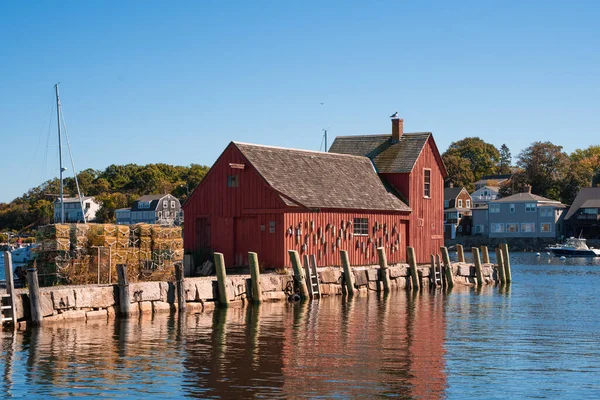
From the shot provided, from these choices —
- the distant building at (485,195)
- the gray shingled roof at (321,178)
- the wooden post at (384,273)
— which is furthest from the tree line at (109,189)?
the wooden post at (384,273)

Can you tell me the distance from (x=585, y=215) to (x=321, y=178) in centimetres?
8360

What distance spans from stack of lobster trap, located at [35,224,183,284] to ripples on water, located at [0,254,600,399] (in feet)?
11.1

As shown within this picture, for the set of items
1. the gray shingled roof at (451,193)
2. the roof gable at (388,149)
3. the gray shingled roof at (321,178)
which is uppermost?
the gray shingled roof at (451,193)

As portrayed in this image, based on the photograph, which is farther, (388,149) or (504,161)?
(504,161)

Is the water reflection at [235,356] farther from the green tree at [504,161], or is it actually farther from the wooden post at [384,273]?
the green tree at [504,161]

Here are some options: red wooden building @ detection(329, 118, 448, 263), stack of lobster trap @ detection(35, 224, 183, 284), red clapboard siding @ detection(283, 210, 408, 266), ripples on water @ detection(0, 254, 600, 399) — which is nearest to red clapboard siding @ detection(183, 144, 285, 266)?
red clapboard siding @ detection(283, 210, 408, 266)

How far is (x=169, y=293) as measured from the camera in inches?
1102

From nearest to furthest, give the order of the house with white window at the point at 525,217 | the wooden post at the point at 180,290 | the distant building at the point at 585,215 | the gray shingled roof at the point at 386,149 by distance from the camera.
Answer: the wooden post at the point at 180,290, the gray shingled roof at the point at 386,149, the house with white window at the point at 525,217, the distant building at the point at 585,215

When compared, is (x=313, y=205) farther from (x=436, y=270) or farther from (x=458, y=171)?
(x=458, y=171)

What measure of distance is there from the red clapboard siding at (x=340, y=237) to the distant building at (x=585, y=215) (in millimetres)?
78646

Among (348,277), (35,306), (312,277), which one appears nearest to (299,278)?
(312,277)

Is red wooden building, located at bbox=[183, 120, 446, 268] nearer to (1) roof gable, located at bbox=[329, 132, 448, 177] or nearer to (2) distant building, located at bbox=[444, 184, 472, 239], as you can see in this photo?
(1) roof gable, located at bbox=[329, 132, 448, 177]

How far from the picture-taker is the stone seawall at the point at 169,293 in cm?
2467

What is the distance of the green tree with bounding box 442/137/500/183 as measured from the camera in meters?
158
